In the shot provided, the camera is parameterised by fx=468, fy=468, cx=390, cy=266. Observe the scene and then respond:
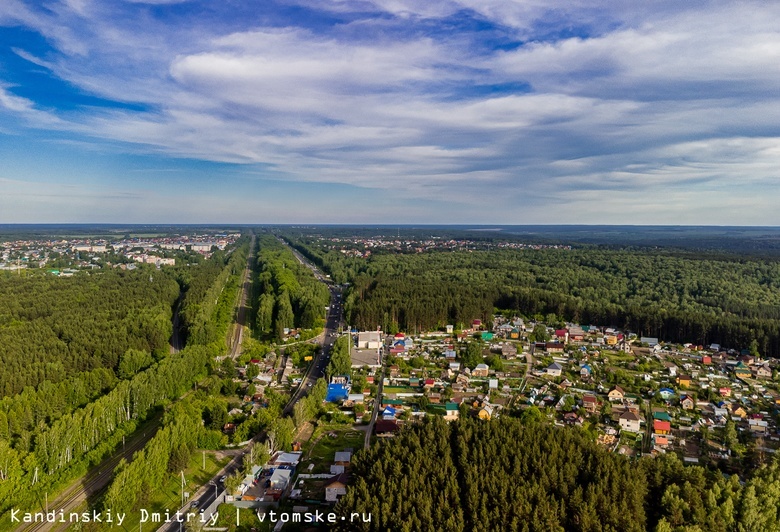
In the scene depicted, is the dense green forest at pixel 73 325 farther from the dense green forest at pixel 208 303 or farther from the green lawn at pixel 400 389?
the green lawn at pixel 400 389

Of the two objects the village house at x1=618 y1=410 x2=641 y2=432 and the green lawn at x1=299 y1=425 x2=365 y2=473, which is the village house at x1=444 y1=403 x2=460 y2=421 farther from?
the village house at x1=618 y1=410 x2=641 y2=432

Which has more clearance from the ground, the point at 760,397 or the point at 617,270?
the point at 617,270

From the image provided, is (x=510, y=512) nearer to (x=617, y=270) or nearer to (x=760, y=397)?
(x=760, y=397)

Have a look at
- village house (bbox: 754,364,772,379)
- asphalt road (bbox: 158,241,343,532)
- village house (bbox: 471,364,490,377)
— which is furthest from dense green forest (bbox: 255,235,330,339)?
village house (bbox: 754,364,772,379)

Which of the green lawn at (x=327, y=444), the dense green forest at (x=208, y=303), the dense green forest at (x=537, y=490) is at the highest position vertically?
the dense green forest at (x=208, y=303)

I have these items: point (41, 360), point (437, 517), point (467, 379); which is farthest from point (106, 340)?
point (437, 517)

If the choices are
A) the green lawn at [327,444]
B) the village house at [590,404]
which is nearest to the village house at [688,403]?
the village house at [590,404]
